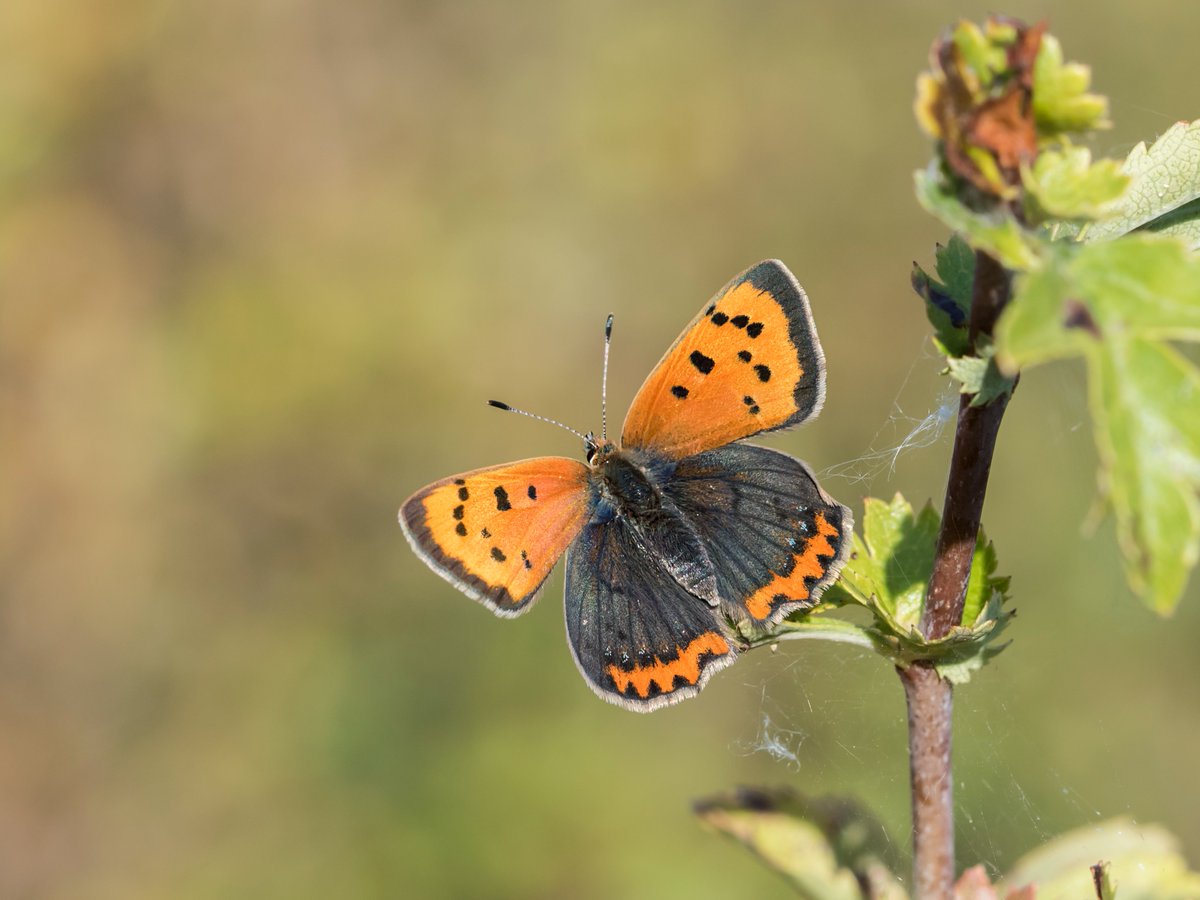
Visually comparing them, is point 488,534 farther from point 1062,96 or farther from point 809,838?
point 1062,96

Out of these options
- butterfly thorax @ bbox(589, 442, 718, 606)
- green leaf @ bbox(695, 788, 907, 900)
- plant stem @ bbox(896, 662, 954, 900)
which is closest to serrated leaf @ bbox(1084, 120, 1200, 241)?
plant stem @ bbox(896, 662, 954, 900)

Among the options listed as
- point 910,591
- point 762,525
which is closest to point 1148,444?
point 910,591

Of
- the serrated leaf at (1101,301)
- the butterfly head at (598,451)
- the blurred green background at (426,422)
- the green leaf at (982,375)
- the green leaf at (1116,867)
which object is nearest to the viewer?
the serrated leaf at (1101,301)

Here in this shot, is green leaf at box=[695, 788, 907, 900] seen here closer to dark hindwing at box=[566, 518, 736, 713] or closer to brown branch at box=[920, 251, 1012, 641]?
brown branch at box=[920, 251, 1012, 641]

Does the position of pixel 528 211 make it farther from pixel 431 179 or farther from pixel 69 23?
pixel 69 23

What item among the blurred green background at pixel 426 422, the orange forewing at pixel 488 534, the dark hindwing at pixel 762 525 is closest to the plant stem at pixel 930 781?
the dark hindwing at pixel 762 525

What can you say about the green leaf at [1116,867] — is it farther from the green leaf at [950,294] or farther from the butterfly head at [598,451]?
the butterfly head at [598,451]
